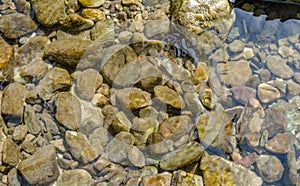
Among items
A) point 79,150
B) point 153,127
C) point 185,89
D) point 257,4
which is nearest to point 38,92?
point 79,150

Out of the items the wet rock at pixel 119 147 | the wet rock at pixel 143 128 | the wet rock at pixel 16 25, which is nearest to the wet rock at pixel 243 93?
the wet rock at pixel 143 128

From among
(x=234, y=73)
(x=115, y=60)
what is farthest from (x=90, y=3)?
(x=234, y=73)

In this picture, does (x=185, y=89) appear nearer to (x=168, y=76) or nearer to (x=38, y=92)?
(x=168, y=76)

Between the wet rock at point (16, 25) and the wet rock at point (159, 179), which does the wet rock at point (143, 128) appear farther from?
the wet rock at point (16, 25)

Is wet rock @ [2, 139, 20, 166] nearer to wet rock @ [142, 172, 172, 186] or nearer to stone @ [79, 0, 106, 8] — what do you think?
wet rock @ [142, 172, 172, 186]

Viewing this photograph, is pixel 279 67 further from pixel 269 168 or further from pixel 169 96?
pixel 169 96
